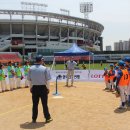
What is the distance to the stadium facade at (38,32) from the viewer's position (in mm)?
105125

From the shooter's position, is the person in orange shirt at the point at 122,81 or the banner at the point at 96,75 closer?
the person in orange shirt at the point at 122,81

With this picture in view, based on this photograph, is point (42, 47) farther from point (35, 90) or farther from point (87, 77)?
point (35, 90)

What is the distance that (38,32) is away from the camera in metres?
113

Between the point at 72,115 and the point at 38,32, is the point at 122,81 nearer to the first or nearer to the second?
the point at 72,115

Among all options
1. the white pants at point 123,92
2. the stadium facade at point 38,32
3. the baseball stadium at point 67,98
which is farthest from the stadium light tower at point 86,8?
the white pants at point 123,92

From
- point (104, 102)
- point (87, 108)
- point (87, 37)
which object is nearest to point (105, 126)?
point (87, 108)

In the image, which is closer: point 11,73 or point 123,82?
point 123,82

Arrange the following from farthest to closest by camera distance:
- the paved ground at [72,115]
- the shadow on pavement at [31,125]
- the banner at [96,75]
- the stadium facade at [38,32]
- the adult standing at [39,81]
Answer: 1. the stadium facade at [38,32]
2. the banner at [96,75]
3. the adult standing at [39,81]
4. the shadow on pavement at [31,125]
5. the paved ground at [72,115]

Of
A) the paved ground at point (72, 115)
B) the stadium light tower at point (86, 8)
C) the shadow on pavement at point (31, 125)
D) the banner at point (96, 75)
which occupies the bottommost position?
the shadow on pavement at point (31, 125)

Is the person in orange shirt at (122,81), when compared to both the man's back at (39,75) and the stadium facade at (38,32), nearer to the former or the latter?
the man's back at (39,75)

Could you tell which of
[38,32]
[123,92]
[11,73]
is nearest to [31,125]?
[123,92]

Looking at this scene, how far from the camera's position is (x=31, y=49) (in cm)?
10844

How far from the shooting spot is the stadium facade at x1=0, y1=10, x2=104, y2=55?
345ft

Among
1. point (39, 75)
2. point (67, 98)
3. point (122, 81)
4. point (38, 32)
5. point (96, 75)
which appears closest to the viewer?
point (39, 75)
